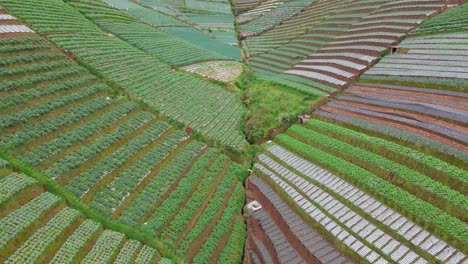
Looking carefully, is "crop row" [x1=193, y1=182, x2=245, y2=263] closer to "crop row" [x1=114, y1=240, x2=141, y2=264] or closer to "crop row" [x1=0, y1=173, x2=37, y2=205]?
"crop row" [x1=114, y1=240, x2=141, y2=264]

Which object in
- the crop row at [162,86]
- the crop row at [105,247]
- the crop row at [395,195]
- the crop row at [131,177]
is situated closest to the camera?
the crop row at [105,247]

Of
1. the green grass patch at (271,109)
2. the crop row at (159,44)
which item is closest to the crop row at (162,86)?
the green grass patch at (271,109)

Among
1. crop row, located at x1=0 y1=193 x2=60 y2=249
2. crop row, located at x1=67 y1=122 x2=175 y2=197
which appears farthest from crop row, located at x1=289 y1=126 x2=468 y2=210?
crop row, located at x1=0 y1=193 x2=60 y2=249

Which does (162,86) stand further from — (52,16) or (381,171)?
(381,171)

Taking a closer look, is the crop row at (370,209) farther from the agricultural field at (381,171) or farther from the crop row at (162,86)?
the crop row at (162,86)

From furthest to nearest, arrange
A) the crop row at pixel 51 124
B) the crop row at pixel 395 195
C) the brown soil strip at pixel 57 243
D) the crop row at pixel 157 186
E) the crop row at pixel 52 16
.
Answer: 1. the crop row at pixel 52 16
2. the crop row at pixel 51 124
3. the crop row at pixel 157 186
4. the crop row at pixel 395 195
5. the brown soil strip at pixel 57 243

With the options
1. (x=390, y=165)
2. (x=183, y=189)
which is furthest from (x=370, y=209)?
(x=183, y=189)
